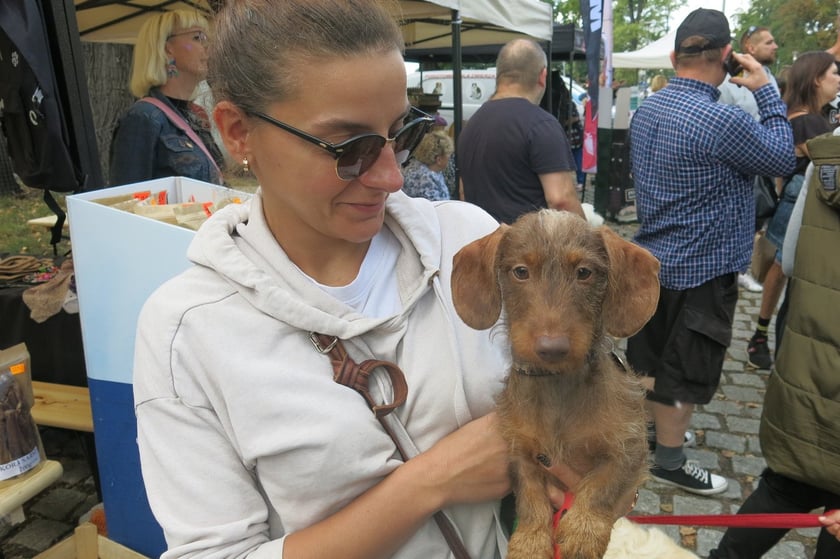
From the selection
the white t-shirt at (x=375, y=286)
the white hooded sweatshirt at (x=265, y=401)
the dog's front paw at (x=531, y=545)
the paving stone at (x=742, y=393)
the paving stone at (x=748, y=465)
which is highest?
the white t-shirt at (x=375, y=286)

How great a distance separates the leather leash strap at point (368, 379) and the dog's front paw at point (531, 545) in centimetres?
27

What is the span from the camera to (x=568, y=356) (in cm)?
157

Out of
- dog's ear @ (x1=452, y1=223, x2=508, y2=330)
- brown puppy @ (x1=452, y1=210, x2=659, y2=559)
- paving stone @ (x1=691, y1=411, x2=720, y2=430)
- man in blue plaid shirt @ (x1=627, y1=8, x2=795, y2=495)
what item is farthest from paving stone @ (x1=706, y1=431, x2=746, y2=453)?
dog's ear @ (x1=452, y1=223, x2=508, y2=330)

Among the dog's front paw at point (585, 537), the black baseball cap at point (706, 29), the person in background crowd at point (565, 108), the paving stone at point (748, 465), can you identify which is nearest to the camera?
the dog's front paw at point (585, 537)

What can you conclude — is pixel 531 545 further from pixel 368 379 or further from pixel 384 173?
pixel 384 173

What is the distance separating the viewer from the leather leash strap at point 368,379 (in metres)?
1.41

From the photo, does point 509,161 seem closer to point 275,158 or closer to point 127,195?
point 127,195

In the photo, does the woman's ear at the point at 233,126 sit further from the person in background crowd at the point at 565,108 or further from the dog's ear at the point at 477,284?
the person in background crowd at the point at 565,108

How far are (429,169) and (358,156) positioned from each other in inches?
198

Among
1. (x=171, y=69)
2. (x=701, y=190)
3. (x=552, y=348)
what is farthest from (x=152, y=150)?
(x=701, y=190)

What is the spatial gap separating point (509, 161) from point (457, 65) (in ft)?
8.93

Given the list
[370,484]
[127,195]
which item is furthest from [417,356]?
[127,195]

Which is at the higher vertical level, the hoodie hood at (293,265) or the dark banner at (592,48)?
the dark banner at (592,48)

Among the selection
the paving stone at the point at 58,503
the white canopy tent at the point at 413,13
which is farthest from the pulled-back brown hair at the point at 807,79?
the paving stone at the point at 58,503
